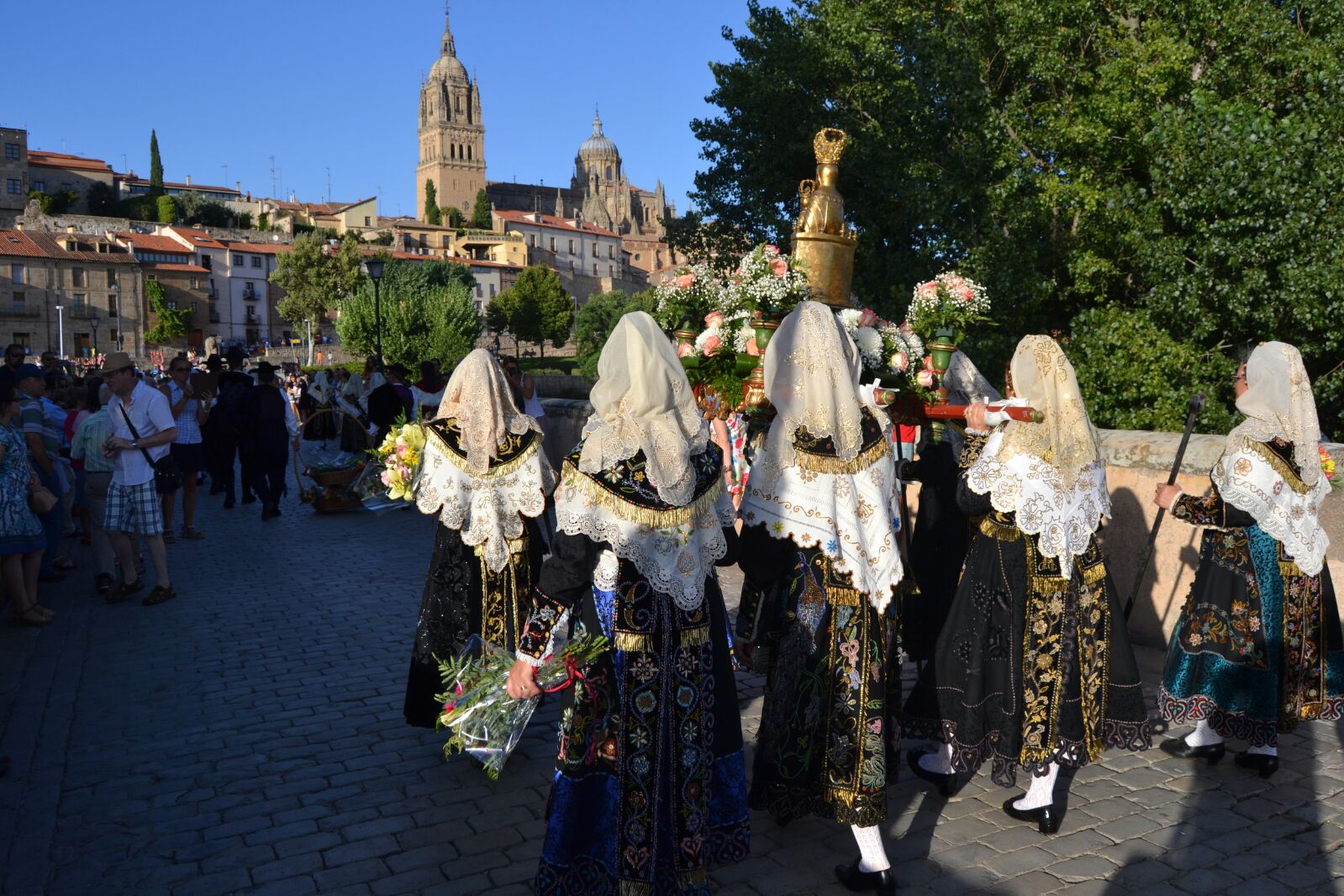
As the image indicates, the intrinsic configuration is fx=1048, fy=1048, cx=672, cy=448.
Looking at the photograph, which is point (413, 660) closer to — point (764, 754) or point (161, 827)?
point (161, 827)

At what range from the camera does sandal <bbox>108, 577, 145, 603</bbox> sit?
8.66 m

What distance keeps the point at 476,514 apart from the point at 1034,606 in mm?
2751

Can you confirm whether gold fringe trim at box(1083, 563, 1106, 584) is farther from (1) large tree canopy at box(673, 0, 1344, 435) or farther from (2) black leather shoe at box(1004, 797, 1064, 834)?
(1) large tree canopy at box(673, 0, 1344, 435)

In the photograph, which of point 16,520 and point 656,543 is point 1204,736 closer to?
point 656,543

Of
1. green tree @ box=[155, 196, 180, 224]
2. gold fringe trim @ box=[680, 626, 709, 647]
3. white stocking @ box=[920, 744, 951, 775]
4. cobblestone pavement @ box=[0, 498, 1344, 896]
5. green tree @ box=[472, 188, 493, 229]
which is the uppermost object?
green tree @ box=[472, 188, 493, 229]

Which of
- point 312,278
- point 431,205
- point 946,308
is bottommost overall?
point 946,308

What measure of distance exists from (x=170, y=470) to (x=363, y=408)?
5386mm

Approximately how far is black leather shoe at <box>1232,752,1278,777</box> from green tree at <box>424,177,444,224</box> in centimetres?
12554

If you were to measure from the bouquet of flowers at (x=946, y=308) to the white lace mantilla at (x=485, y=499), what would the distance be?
8.72 ft

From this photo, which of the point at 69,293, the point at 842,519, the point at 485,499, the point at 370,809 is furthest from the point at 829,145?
the point at 69,293

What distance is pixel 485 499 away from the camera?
214 inches

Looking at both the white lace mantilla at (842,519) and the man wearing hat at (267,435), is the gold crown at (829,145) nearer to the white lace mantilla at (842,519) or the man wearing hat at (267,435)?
the white lace mantilla at (842,519)

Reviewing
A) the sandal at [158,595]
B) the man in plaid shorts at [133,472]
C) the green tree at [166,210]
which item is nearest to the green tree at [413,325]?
the green tree at [166,210]

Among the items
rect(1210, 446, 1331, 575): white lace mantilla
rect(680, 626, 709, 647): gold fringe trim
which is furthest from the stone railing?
rect(680, 626, 709, 647): gold fringe trim
